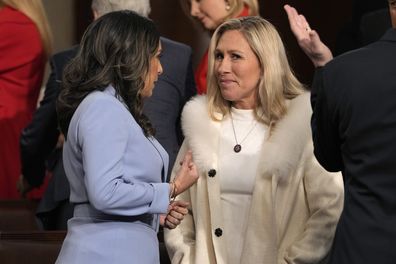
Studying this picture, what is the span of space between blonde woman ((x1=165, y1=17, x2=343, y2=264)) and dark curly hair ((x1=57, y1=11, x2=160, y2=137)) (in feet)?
1.92

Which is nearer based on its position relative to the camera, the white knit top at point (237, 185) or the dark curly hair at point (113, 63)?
the dark curly hair at point (113, 63)

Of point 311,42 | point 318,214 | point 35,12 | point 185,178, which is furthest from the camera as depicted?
point 35,12

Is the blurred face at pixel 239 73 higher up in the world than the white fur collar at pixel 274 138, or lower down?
higher up

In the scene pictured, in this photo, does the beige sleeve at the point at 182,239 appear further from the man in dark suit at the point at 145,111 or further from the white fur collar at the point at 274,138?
the man in dark suit at the point at 145,111

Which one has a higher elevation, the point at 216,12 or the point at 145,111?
the point at 216,12

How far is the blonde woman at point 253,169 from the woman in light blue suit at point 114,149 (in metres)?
0.48

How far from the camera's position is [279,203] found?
341cm

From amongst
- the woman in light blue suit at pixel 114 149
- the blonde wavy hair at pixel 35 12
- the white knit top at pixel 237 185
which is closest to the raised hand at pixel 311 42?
the white knit top at pixel 237 185

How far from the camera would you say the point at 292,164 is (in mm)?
3391

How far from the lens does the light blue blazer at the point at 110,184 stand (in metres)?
2.71

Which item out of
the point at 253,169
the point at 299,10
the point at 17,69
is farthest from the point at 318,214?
the point at 299,10

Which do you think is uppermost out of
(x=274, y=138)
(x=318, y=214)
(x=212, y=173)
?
(x=274, y=138)

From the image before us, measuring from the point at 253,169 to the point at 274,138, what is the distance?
0.13 meters

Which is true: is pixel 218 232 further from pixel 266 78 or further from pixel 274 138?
pixel 266 78
